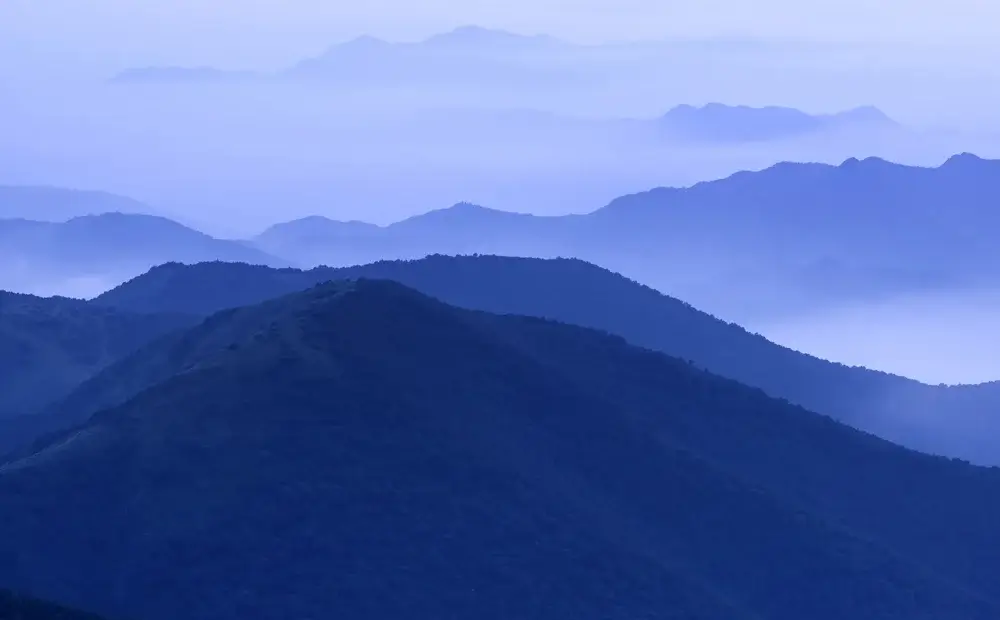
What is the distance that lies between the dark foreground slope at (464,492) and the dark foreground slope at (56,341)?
17899 millimetres

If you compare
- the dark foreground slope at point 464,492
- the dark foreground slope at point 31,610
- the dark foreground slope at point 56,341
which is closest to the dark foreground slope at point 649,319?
the dark foreground slope at point 56,341

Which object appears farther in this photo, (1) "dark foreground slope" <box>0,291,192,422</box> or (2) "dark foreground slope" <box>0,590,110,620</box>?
(1) "dark foreground slope" <box>0,291,192,422</box>

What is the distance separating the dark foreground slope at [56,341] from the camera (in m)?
75.1

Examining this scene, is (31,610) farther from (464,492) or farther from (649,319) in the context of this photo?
(649,319)

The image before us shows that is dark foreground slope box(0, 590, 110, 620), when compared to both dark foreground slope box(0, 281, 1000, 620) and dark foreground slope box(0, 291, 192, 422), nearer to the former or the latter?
dark foreground slope box(0, 281, 1000, 620)

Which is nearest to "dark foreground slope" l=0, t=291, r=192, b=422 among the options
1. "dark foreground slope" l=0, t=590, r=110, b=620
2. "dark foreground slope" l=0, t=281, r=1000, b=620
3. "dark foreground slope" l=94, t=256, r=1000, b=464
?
"dark foreground slope" l=94, t=256, r=1000, b=464

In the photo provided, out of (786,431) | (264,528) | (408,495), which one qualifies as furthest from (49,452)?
(786,431)

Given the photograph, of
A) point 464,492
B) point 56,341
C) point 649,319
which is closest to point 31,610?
point 464,492

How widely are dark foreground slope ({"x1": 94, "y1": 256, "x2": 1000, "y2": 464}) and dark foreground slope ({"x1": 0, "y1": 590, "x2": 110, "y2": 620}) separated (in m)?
57.7

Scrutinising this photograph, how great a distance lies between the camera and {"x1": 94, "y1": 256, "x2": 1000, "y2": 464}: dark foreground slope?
85125 millimetres

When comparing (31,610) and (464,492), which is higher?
(464,492)

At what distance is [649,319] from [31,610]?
6378 cm

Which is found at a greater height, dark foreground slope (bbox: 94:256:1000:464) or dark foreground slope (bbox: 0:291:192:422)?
dark foreground slope (bbox: 94:256:1000:464)

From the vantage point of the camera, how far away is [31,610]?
29.1 metres
